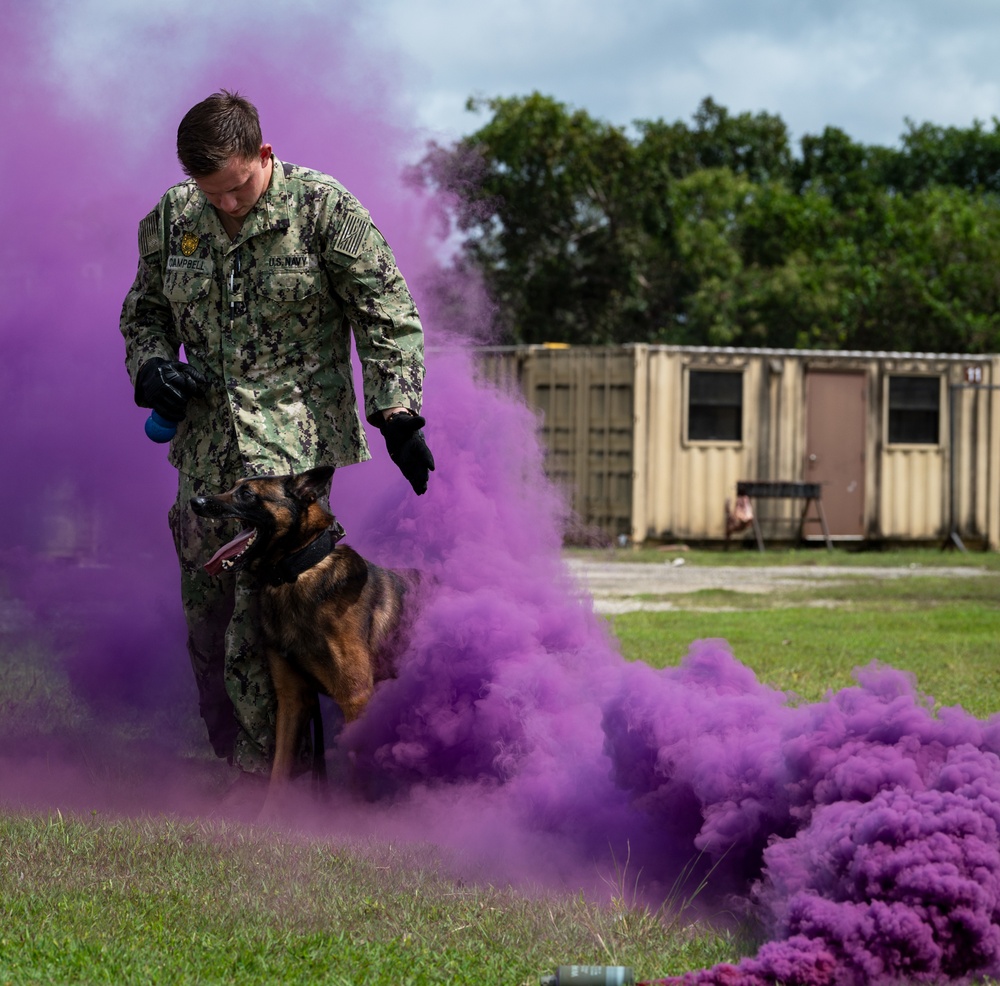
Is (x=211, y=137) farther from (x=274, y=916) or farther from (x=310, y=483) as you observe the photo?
(x=274, y=916)

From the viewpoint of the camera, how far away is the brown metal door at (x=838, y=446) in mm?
21062

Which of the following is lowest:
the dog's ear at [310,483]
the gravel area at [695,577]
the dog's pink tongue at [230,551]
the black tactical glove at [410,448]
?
the gravel area at [695,577]

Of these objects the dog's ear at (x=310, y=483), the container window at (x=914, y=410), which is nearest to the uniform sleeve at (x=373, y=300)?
the dog's ear at (x=310, y=483)

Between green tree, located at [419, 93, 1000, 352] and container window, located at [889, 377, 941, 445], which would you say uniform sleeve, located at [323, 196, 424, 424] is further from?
green tree, located at [419, 93, 1000, 352]

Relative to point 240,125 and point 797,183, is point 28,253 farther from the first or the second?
point 797,183

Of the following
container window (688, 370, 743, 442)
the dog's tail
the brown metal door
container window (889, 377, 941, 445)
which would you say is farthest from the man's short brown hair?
container window (889, 377, 941, 445)

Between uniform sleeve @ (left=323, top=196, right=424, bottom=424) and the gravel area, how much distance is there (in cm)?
779

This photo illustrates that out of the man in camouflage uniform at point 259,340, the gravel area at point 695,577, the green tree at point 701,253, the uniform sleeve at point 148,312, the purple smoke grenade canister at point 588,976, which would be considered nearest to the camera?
the purple smoke grenade canister at point 588,976

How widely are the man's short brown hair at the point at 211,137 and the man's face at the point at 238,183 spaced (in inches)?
1.0

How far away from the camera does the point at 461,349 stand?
6316mm

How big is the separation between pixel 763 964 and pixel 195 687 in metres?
3.36

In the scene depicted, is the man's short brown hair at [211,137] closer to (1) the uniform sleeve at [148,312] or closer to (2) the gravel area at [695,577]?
(1) the uniform sleeve at [148,312]

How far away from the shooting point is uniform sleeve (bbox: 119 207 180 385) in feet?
16.3

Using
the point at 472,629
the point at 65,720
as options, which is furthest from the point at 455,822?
the point at 65,720
